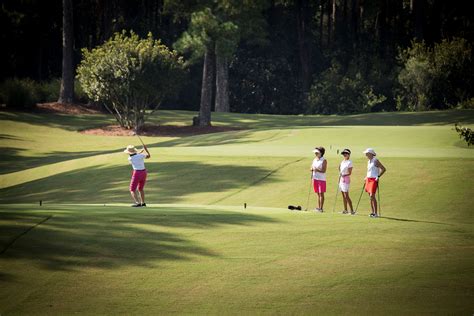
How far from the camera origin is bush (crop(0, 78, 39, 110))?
202ft

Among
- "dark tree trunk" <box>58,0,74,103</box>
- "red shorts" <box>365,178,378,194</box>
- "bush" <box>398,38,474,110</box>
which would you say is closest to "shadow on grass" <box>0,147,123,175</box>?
"dark tree trunk" <box>58,0,74,103</box>

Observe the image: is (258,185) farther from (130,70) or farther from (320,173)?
(130,70)

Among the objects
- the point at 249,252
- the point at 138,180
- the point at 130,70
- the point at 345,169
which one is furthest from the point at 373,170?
the point at 130,70

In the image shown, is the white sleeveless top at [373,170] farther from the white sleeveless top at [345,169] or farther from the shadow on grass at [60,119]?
the shadow on grass at [60,119]

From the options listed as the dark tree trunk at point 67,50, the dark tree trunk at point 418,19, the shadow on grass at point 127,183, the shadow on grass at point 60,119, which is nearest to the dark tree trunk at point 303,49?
the dark tree trunk at point 418,19

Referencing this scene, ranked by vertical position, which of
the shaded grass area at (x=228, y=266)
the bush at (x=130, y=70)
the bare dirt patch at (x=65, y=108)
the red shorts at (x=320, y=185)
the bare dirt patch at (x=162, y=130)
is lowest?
the bare dirt patch at (x=162, y=130)

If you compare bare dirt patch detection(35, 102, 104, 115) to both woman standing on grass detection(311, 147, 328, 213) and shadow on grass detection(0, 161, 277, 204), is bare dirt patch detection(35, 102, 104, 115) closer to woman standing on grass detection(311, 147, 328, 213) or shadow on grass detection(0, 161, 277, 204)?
shadow on grass detection(0, 161, 277, 204)

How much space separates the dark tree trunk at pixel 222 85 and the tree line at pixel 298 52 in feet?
0.32

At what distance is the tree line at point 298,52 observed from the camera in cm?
6531

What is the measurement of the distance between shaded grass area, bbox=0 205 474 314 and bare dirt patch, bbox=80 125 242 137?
121 feet

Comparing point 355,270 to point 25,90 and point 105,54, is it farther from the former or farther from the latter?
point 25,90

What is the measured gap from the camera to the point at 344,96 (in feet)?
235

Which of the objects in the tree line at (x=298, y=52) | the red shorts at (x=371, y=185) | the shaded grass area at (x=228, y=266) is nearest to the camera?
the shaded grass area at (x=228, y=266)

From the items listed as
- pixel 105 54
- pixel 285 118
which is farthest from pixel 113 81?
pixel 285 118
